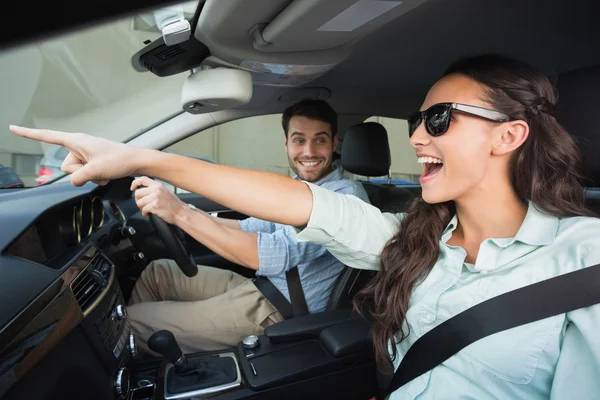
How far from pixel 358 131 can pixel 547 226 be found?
1.74m

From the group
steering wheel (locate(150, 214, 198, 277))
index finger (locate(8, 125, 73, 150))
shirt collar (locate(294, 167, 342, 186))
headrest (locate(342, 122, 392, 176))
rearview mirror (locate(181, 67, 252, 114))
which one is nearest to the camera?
index finger (locate(8, 125, 73, 150))

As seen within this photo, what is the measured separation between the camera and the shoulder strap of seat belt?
1.83 meters

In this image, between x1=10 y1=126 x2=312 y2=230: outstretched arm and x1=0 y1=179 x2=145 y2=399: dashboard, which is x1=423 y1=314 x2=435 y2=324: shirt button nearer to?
x1=10 y1=126 x2=312 y2=230: outstretched arm

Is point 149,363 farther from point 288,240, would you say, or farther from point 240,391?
point 288,240

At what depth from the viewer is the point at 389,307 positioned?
117 cm

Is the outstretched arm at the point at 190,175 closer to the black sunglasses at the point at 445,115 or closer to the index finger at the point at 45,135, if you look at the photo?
the index finger at the point at 45,135

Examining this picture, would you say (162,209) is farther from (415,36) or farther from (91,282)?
(415,36)

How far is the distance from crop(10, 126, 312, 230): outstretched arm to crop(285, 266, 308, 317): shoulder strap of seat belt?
2.69 feet

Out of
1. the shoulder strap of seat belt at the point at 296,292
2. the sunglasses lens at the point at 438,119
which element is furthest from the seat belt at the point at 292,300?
the sunglasses lens at the point at 438,119

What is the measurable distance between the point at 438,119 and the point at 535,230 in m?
0.35

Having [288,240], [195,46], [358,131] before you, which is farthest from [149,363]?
[358,131]

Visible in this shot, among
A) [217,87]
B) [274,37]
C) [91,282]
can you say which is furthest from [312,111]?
[91,282]

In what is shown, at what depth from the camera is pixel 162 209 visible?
163cm

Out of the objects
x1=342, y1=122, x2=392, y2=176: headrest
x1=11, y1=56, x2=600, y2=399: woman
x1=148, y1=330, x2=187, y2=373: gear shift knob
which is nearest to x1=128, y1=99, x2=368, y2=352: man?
x1=148, y1=330, x2=187, y2=373: gear shift knob
